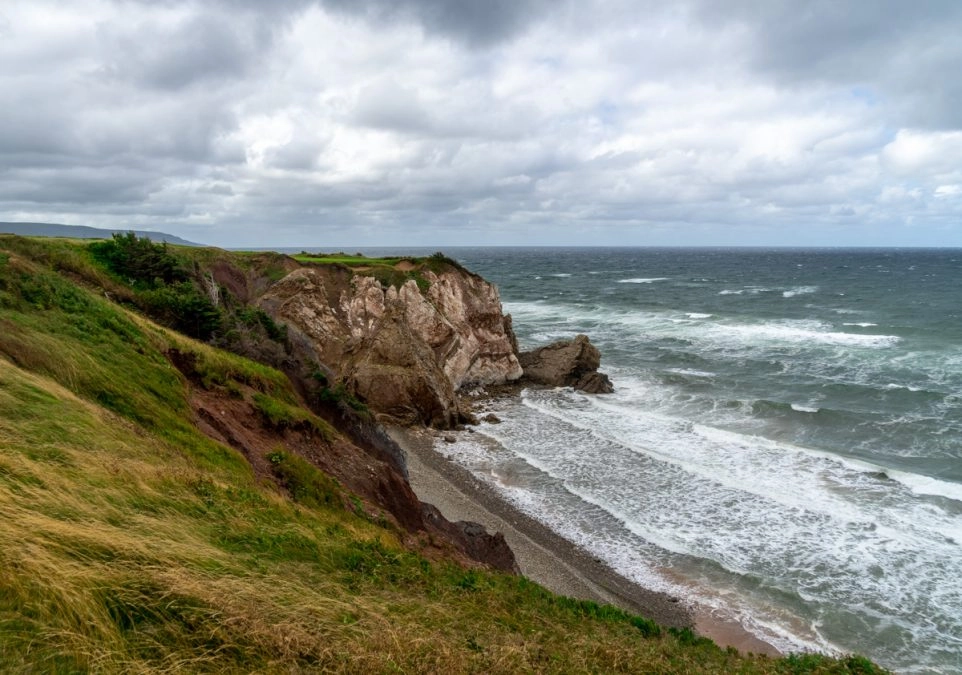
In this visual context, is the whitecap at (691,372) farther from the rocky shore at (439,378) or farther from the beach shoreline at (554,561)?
the beach shoreline at (554,561)

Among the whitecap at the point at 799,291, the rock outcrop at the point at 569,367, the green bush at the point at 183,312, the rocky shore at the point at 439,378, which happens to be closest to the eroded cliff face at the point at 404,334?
the rocky shore at the point at 439,378

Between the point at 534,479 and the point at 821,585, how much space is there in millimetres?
10874

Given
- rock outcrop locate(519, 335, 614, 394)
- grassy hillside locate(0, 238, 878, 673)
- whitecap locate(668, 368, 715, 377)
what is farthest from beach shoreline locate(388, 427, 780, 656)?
whitecap locate(668, 368, 715, 377)

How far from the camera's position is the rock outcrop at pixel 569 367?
39812 mm

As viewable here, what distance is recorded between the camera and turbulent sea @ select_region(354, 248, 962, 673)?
17109 millimetres

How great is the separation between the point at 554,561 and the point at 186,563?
14113mm

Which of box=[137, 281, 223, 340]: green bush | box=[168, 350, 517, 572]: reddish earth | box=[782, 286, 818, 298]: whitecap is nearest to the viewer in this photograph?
box=[168, 350, 517, 572]: reddish earth

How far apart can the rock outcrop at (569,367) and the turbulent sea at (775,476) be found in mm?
1507

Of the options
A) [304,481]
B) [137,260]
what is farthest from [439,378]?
[304,481]

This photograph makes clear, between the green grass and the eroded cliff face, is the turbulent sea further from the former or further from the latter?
the green grass

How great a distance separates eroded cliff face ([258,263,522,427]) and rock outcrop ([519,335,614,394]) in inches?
56.4

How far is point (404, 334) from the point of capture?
33500 millimetres

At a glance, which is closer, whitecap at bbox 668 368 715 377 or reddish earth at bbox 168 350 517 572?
reddish earth at bbox 168 350 517 572

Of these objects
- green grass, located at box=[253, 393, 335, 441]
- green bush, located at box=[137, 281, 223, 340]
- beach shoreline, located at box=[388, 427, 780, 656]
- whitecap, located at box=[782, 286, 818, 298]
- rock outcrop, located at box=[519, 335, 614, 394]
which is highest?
green bush, located at box=[137, 281, 223, 340]
